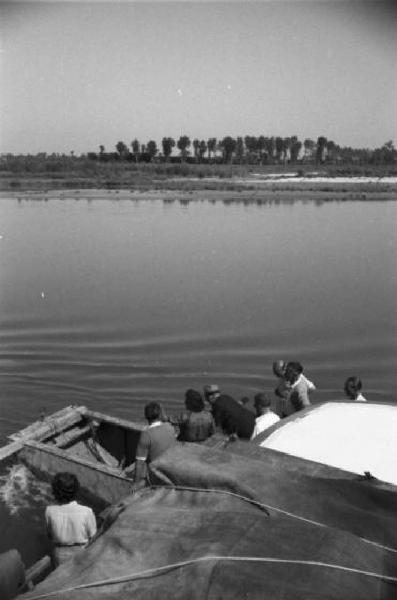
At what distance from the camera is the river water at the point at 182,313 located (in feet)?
39.4

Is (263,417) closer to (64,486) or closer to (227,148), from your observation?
(64,486)

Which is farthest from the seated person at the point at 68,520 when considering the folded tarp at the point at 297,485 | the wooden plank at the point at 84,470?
the wooden plank at the point at 84,470

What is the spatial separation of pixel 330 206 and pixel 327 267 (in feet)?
81.3

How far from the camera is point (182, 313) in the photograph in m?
16.4

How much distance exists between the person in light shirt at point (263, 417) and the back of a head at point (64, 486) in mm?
2012

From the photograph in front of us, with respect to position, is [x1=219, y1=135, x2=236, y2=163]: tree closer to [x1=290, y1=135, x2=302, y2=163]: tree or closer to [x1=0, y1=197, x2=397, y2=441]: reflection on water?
[x1=290, y1=135, x2=302, y2=163]: tree

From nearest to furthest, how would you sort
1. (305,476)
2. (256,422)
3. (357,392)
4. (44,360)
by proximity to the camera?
(305,476) < (256,422) < (357,392) < (44,360)

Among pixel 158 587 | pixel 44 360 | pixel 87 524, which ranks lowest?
pixel 44 360

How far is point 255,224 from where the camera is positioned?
34.8 metres

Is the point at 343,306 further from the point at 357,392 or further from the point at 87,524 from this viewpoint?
the point at 87,524

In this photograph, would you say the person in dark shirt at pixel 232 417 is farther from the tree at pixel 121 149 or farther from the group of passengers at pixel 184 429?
the tree at pixel 121 149

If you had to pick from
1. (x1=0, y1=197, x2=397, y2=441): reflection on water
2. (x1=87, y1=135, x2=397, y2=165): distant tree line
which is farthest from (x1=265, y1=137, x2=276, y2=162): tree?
(x1=0, y1=197, x2=397, y2=441): reflection on water

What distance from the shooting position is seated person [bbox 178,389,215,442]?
6515mm

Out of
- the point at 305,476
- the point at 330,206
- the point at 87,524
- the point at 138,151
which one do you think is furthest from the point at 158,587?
the point at 138,151
